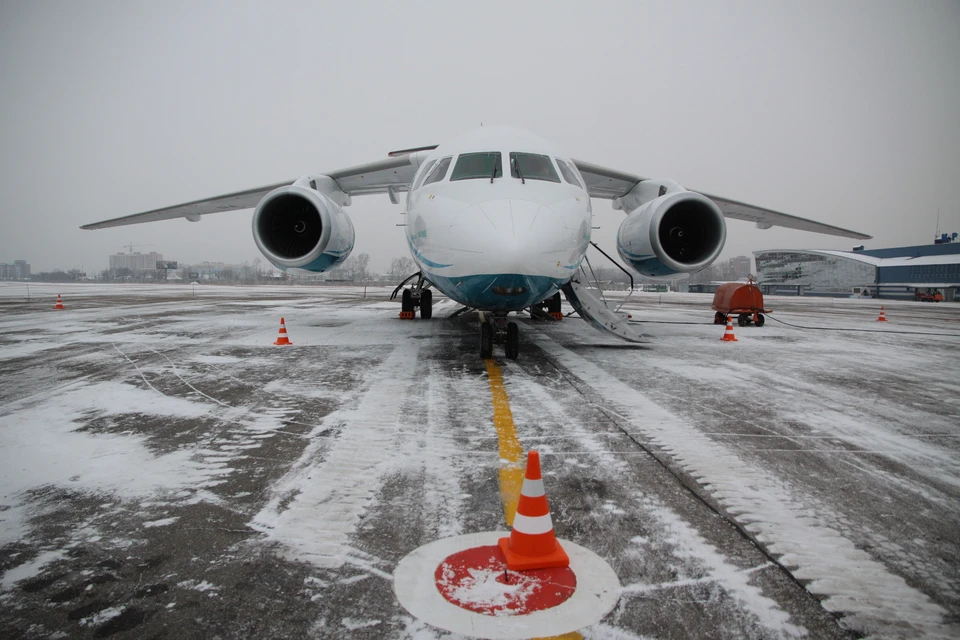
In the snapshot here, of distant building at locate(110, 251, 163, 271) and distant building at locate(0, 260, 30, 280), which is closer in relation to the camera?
distant building at locate(0, 260, 30, 280)

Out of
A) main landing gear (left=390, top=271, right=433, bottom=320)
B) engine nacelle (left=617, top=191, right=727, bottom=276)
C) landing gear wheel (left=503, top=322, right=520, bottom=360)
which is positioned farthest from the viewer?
main landing gear (left=390, top=271, right=433, bottom=320)

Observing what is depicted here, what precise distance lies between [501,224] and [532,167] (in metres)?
1.39

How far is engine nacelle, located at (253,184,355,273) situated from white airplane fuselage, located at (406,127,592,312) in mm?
3079

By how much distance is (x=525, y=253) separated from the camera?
4887 millimetres

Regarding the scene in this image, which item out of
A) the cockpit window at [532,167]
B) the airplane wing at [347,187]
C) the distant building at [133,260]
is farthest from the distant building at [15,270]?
the cockpit window at [532,167]

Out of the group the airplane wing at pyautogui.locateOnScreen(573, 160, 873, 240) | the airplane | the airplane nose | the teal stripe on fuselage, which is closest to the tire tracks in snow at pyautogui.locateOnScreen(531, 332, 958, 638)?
the teal stripe on fuselage

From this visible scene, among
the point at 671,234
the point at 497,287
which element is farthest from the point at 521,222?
the point at 671,234

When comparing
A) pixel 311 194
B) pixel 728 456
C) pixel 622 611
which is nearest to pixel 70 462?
pixel 622 611

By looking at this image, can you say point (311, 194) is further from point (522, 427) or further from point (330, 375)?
point (522, 427)

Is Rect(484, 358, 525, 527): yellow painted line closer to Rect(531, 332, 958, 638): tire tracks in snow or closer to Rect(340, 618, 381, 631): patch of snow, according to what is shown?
Rect(340, 618, 381, 631): patch of snow

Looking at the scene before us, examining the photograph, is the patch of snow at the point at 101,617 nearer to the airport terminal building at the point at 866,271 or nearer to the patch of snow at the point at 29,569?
the patch of snow at the point at 29,569

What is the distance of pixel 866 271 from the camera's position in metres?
60.9

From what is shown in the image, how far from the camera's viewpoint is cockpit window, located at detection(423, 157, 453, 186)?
6.22m

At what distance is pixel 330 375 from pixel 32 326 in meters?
9.31
